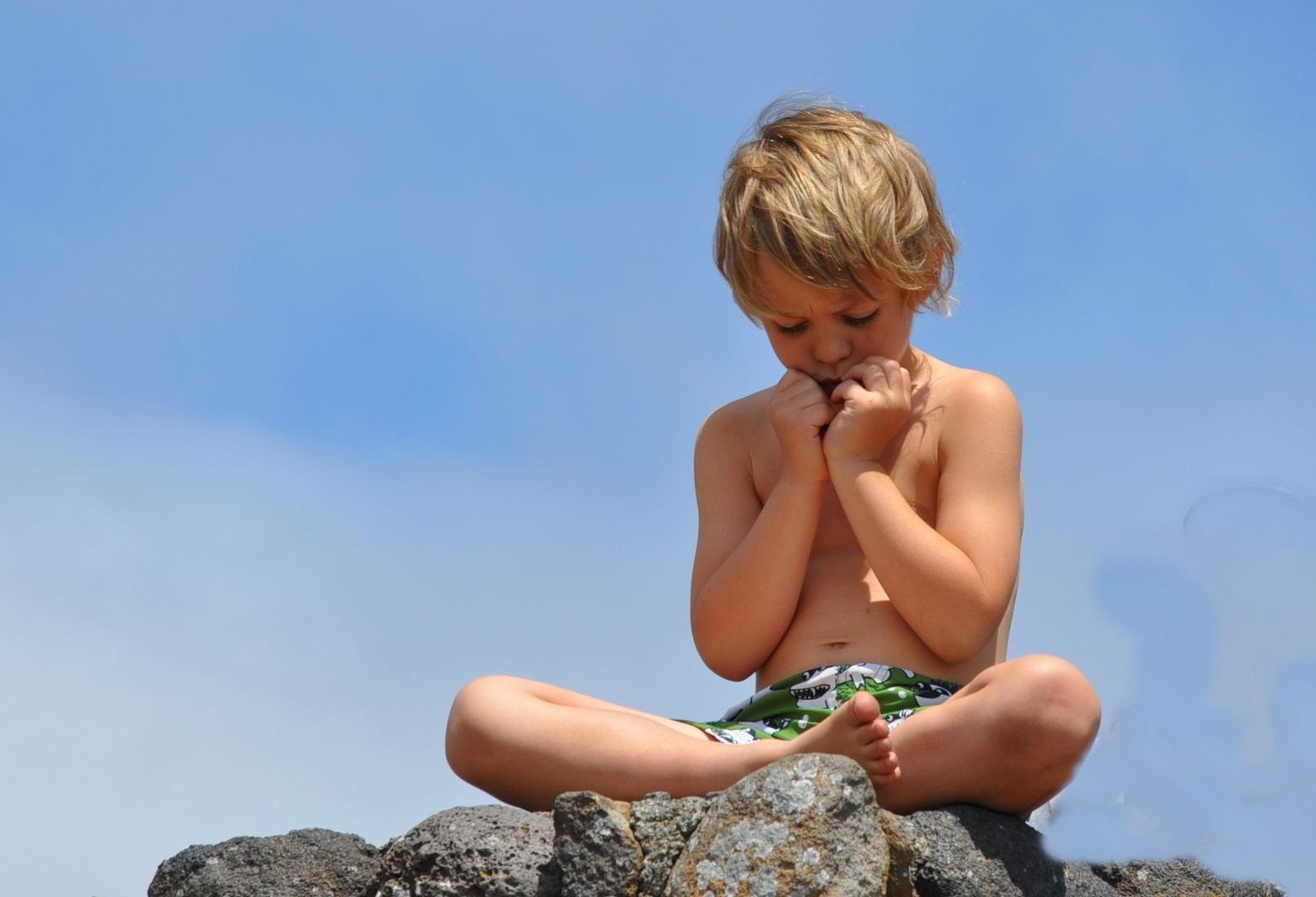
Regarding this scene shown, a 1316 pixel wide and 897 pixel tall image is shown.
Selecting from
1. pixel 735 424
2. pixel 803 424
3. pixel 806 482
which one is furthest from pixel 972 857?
pixel 735 424

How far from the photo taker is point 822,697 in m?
3.36

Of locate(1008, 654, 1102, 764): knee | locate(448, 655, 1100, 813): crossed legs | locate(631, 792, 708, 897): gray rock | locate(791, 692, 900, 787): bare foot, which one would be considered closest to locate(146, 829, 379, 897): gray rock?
locate(448, 655, 1100, 813): crossed legs

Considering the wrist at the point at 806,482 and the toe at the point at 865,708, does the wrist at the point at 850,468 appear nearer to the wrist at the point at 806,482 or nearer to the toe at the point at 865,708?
the wrist at the point at 806,482

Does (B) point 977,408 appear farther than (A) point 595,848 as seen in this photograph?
Yes

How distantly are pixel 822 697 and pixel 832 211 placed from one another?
51.0 inches

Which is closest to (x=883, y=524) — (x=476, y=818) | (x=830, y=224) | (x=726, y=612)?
(x=726, y=612)

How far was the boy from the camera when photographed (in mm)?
2812

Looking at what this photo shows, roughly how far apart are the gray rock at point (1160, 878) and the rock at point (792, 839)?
1.09m

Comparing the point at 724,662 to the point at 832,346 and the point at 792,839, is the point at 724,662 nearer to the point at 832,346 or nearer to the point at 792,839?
the point at 832,346

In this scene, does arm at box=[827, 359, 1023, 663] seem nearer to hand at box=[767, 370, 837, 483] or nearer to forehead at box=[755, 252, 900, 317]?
hand at box=[767, 370, 837, 483]

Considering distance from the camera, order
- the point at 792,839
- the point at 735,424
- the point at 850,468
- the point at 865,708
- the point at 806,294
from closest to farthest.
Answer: the point at 792,839 → the point at 865,708 → the point at 850,468 → the point at 806,294 → the point at 735,424

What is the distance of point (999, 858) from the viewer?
269 centimetres

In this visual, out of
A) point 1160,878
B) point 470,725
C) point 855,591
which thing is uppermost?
point 855,591

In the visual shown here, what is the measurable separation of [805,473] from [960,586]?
50 centimetres
